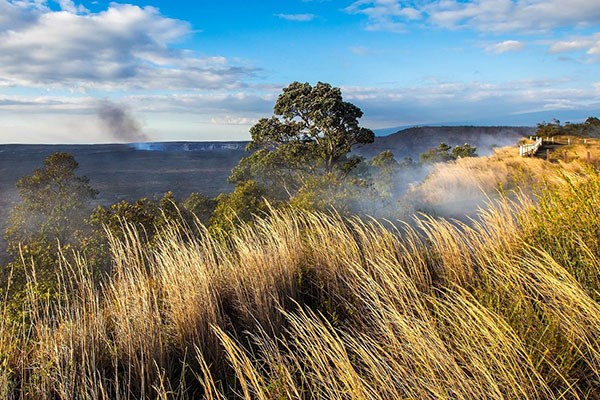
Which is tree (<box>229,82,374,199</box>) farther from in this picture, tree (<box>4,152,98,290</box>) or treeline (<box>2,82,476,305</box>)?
tree (<box>4,152,98,290</box>)

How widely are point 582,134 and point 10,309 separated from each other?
36482 millimetres

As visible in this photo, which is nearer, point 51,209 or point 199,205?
point 51,209

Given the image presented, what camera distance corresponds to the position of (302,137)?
20.7 meters

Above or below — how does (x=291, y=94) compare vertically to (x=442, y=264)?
above

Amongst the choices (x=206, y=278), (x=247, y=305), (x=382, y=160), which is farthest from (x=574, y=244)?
(x=382, y=160)

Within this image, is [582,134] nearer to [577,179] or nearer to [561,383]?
[577,179]

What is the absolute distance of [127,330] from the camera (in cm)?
326

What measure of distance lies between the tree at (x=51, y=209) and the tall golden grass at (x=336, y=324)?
3.91m

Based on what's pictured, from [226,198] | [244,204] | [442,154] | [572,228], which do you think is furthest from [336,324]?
[442,154]

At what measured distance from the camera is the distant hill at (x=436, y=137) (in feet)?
255

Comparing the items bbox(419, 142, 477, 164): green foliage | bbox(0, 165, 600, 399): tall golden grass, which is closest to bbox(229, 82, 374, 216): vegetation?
bbox(0, 165, 600, 399): tall golden grass

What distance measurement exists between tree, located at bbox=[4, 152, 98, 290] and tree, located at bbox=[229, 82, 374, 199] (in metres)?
8.99

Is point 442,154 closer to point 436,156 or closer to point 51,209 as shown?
point 436,156

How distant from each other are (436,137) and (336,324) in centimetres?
8824
